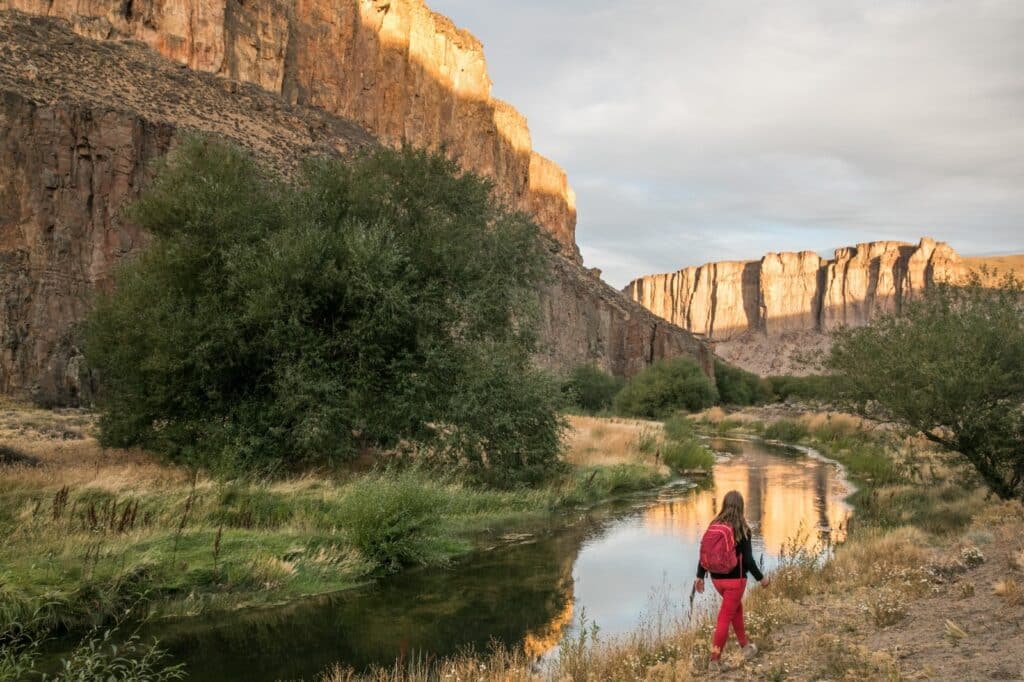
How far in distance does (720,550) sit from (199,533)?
27.8 feet

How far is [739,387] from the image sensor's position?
A: 91625 mm

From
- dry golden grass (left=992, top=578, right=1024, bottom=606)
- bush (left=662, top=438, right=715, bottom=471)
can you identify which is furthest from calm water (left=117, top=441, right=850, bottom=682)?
bush (left=662, top=438, right=715, bottom=471)

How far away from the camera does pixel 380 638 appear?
1002 centimetres

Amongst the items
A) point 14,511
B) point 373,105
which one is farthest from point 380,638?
point 373,105

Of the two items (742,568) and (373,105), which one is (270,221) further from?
(373,105)

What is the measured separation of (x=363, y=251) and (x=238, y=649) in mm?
10213

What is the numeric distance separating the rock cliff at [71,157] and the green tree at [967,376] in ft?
99.9

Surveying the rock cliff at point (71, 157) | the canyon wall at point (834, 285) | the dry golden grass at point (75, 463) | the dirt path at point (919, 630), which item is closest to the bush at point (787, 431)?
the rock cliff at point (71, 157)

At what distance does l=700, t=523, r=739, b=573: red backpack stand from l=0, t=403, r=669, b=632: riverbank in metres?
6.62

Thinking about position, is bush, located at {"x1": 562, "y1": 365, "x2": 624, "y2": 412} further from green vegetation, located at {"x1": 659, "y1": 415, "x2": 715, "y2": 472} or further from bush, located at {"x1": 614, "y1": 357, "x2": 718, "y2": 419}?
green vegetation, located at {"x1": 659, "y1": 415, "x2": 715, "y2": 472}

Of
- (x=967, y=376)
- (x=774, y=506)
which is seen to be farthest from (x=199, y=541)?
(x=774, y=506)

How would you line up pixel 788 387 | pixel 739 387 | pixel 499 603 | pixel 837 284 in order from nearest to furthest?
pixel 499 603, pixel 739 387, pixel 788 387, pixel 837 284

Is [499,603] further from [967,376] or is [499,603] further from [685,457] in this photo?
[685,457]

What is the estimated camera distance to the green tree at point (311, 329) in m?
17.8
